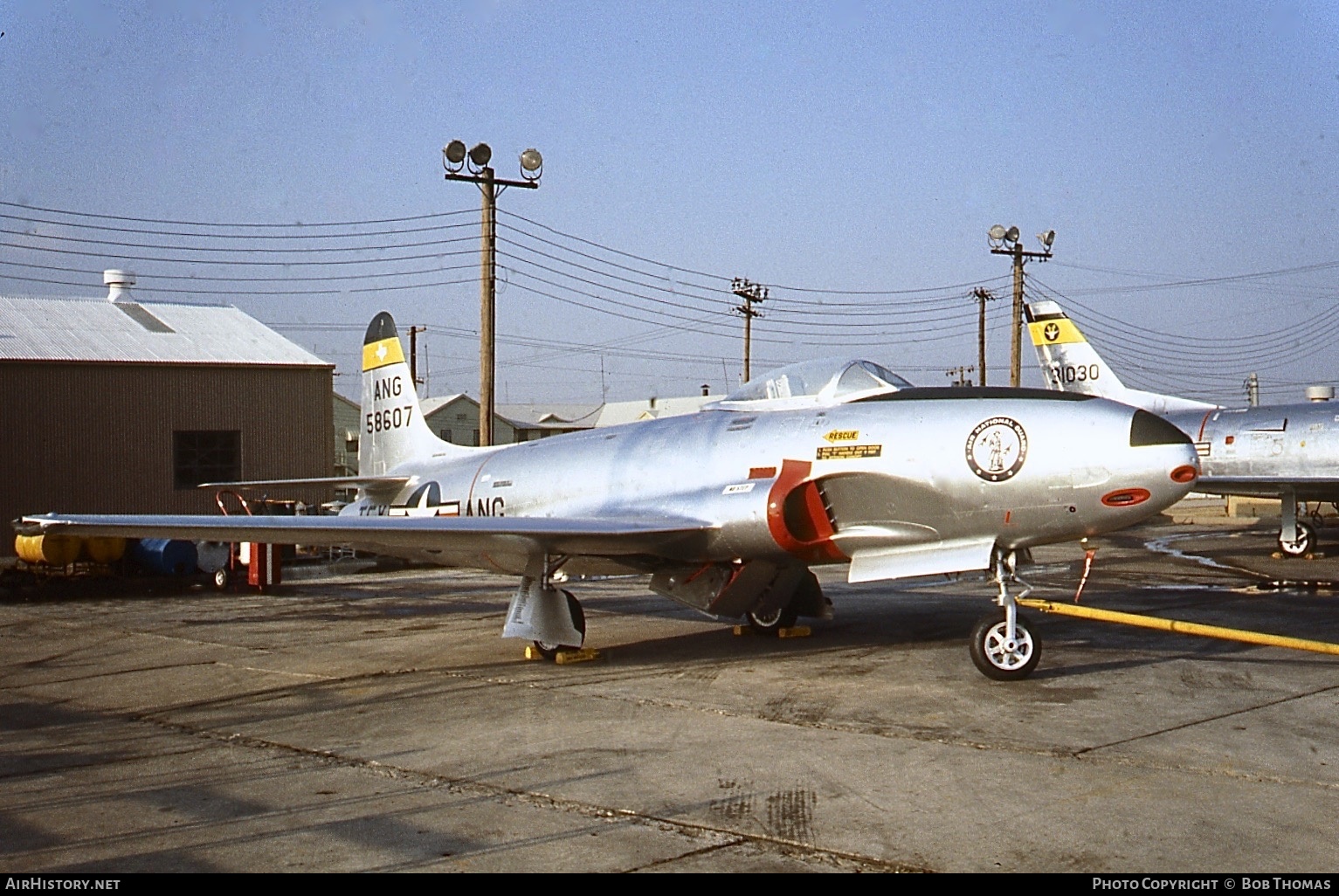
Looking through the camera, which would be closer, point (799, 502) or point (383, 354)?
point (799, 502)

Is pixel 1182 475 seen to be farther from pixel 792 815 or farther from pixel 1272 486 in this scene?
pixel 1272 486

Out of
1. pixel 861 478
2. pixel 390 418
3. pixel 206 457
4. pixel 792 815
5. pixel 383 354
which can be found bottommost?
pixel 792 815

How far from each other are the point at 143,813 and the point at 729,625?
860 centimetres

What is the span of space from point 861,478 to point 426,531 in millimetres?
3959

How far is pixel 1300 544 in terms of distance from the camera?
947 inches

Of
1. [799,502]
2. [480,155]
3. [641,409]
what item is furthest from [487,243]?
[641,409]

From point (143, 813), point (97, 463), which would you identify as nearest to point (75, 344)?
point (97, 463)

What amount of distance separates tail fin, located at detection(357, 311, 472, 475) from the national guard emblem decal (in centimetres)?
747

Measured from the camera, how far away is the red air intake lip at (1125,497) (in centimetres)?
940

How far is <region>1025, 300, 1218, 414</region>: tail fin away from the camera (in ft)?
98.4

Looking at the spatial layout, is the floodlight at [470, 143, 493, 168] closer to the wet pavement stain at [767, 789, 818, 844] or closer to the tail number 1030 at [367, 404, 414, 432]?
the tail number 1030 at [367, 404, 414, 432]

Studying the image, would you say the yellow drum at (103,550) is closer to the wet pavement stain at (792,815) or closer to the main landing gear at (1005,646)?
the main landing gear at (1005,646)

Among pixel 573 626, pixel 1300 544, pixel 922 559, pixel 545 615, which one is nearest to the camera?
pixel 922 559

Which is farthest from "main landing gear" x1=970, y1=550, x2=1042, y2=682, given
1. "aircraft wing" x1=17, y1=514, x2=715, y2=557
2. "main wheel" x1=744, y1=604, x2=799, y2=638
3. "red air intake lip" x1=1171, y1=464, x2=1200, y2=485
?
"main wheel" x1=744, y1=604, x2=799, y2=638
